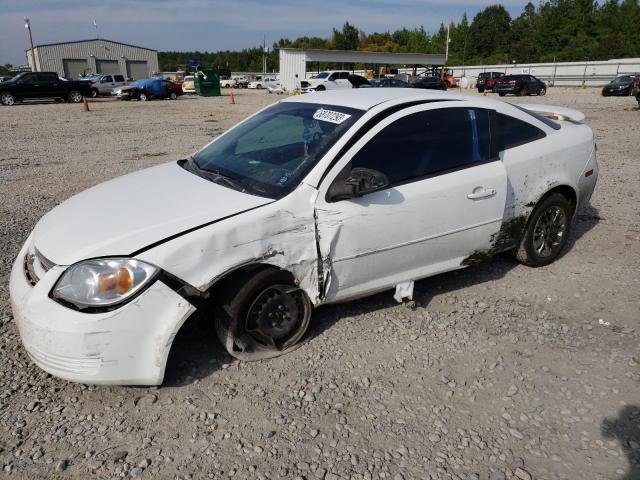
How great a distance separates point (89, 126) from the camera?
16.2 metres

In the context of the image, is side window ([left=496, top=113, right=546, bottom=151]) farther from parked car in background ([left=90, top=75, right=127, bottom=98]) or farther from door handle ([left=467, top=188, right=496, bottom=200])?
parked car in background ([left=90, top=75, right=127, bottom=98])

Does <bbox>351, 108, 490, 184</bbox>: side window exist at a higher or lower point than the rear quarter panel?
higher

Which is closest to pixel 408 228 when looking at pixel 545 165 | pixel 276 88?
pixel 545 165

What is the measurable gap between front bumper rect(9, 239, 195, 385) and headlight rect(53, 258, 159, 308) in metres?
0.05

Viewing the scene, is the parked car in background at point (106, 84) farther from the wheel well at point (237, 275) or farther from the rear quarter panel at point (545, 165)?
the wheel well at point (237, 275)

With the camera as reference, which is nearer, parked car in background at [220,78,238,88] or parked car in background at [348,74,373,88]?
parked car in background at [348,74,373,88]

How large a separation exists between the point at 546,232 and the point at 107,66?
7044 centimetres

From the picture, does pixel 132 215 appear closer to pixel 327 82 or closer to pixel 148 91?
pixel 327 82

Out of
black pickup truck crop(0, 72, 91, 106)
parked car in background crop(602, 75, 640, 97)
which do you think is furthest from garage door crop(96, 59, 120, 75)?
parked car in background crop(602, 75, 640, 97)

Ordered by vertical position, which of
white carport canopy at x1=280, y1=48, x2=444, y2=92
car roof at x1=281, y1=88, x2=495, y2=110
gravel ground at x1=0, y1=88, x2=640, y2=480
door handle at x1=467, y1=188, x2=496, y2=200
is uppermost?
white carport canopy at x1=280, y1=48, x2=444, y2=92

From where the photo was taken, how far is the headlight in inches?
103

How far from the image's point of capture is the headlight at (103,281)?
2617 millimetres

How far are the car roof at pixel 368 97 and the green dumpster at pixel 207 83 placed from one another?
110ft

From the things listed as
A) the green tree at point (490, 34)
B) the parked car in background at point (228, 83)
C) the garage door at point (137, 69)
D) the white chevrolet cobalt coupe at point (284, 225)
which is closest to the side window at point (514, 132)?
the white chevrolet cobalt coupe at point (284, 225)
